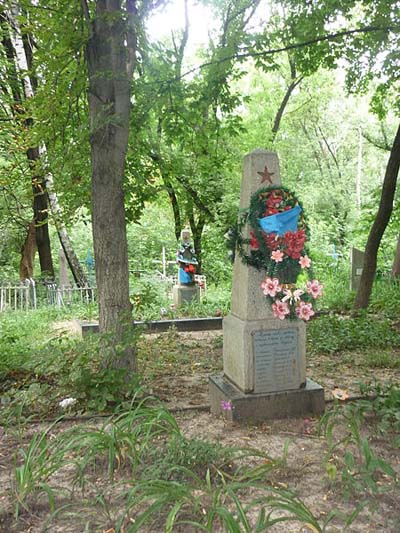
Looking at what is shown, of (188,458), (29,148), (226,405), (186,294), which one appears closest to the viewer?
(188,458)

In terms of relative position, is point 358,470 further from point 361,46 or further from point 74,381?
→ point 361,46

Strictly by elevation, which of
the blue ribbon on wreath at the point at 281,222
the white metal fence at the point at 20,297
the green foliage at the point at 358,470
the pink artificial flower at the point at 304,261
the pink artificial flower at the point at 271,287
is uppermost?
the blue ribbon on wreath at the point at 281,222

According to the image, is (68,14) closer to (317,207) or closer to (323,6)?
(323,6)

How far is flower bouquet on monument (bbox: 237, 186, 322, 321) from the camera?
147 inches

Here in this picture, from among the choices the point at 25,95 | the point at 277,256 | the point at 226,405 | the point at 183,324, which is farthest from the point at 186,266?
the point at 226,405

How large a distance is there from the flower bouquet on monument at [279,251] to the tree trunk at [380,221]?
4.82 m

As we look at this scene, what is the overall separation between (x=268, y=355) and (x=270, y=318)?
1.03 feet

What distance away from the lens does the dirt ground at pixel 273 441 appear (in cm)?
223

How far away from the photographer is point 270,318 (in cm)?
385

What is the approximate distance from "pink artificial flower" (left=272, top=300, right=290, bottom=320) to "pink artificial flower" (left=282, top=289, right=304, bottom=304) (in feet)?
0.14

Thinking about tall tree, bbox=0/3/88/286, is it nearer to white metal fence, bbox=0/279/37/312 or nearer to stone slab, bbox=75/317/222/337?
white metal fence, bbox=0/279/37/312

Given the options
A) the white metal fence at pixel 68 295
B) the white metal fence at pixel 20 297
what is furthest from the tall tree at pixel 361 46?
the white metal fence at pixel 20 297

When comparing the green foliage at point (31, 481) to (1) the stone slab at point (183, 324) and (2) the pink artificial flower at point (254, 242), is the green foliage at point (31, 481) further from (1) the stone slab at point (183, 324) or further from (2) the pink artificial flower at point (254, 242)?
(1) the stone slab at point (183, 324)

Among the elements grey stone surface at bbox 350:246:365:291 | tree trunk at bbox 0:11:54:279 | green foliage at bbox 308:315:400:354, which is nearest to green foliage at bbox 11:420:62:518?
green foliage at bbox 308:315:400:354
